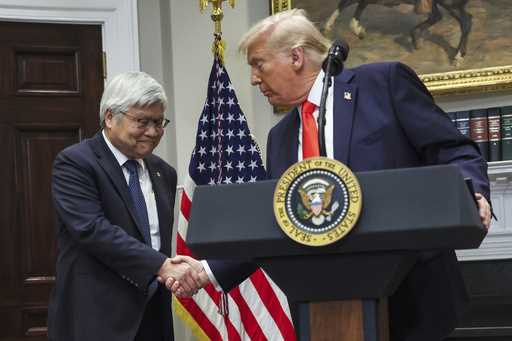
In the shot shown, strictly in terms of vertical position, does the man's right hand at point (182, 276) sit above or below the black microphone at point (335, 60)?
below

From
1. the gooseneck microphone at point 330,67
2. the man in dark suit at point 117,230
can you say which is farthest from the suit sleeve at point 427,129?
the man in dark suit at point 117,230

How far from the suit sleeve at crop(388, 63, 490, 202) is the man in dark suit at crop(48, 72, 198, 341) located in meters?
1.14

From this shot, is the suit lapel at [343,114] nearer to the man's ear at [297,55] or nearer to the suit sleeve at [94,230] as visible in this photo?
the man's ear at [297,55]

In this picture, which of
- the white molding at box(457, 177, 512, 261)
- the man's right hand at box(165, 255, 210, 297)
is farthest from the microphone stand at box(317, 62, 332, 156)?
the white molding at box(457, 177, 512, 261)

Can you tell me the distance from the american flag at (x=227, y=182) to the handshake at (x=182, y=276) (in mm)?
1427

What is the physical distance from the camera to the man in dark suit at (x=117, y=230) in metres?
3.07

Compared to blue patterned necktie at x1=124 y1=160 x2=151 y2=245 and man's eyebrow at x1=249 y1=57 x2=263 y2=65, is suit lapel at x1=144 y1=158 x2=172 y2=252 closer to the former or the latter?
blue patterned necktie at x1=124 y1=160 x2=151 y2=245

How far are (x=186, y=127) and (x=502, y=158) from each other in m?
2.03

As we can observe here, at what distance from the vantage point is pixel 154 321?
125 inches

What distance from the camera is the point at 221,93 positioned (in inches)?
205

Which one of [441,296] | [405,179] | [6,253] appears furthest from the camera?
[6,253]

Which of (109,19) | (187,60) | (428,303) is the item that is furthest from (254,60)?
(109,19)

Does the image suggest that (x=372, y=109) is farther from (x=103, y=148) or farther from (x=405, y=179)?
(x=103, y=148)

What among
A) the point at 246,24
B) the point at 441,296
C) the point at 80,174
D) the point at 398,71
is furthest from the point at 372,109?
the point at 246,24
